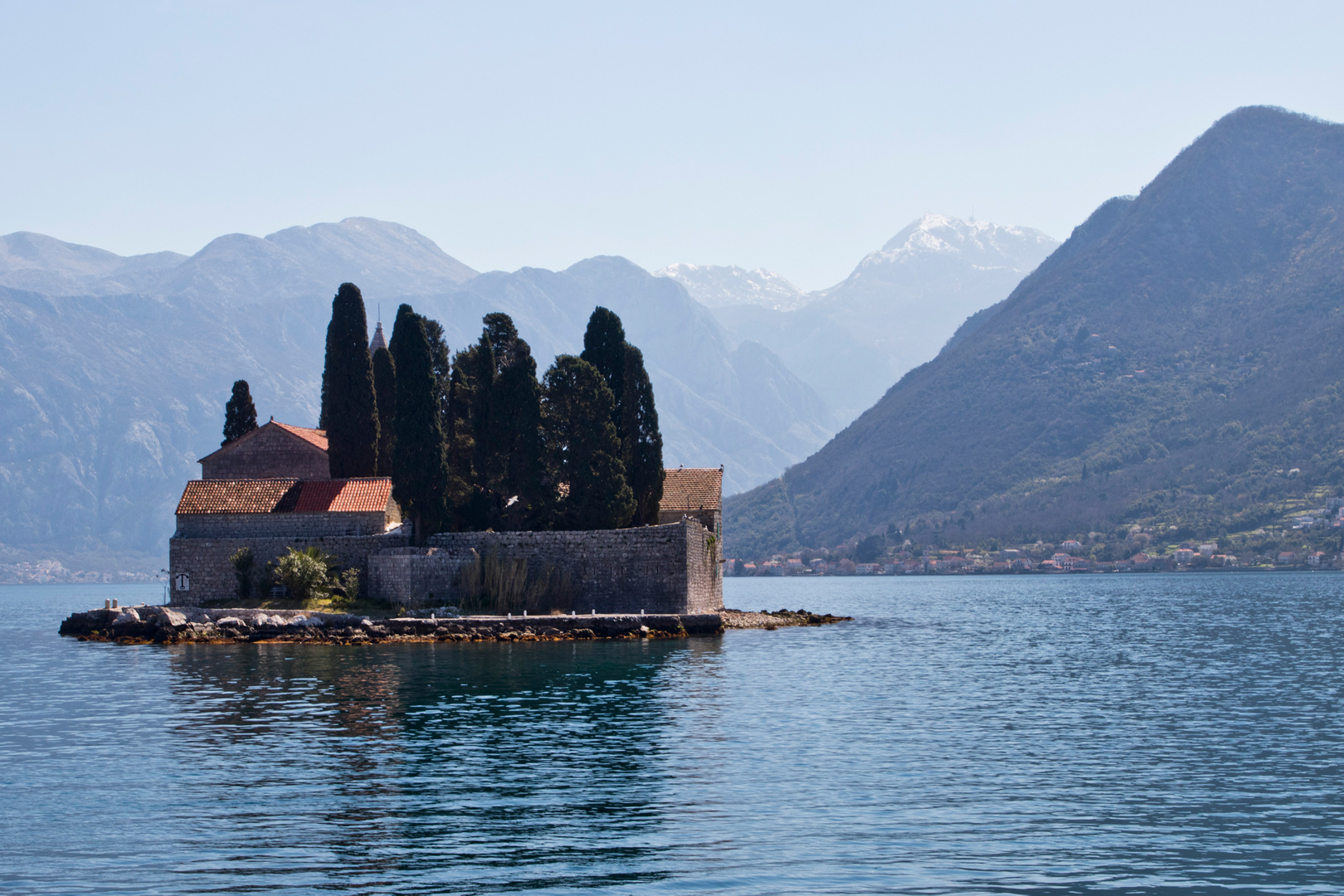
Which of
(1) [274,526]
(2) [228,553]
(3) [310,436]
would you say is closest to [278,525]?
(1) [274,526]

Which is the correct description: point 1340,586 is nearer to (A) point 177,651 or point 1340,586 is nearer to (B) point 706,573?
(B) point 706,573

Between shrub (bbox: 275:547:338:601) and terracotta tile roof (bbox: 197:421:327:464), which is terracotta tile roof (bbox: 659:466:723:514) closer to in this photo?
shrub (bbox: 275:547:338:601)

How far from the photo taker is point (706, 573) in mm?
55031

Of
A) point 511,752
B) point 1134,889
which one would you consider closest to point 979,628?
point 511,752

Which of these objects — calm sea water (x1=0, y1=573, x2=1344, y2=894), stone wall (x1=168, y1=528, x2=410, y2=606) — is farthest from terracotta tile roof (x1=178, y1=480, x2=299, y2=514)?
calm sea water (x1=0, y1=573, x2=1344, y2=894)

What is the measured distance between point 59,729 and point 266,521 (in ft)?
83.1

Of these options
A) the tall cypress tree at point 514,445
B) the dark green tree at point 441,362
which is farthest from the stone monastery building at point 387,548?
the dark green tree at point 441,362

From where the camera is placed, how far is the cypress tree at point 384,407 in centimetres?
5650

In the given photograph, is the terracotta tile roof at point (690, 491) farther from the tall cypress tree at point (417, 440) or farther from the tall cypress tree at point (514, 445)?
the tall cypress tree at point (417, 440)

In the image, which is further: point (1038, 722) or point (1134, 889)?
point (1038, 722)

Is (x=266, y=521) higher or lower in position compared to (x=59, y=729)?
higher

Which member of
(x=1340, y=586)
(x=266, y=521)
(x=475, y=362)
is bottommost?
(x=1340, y=586)

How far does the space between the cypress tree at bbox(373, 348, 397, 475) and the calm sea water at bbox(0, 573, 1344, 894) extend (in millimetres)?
16315

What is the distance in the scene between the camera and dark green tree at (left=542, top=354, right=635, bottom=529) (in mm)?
52094
